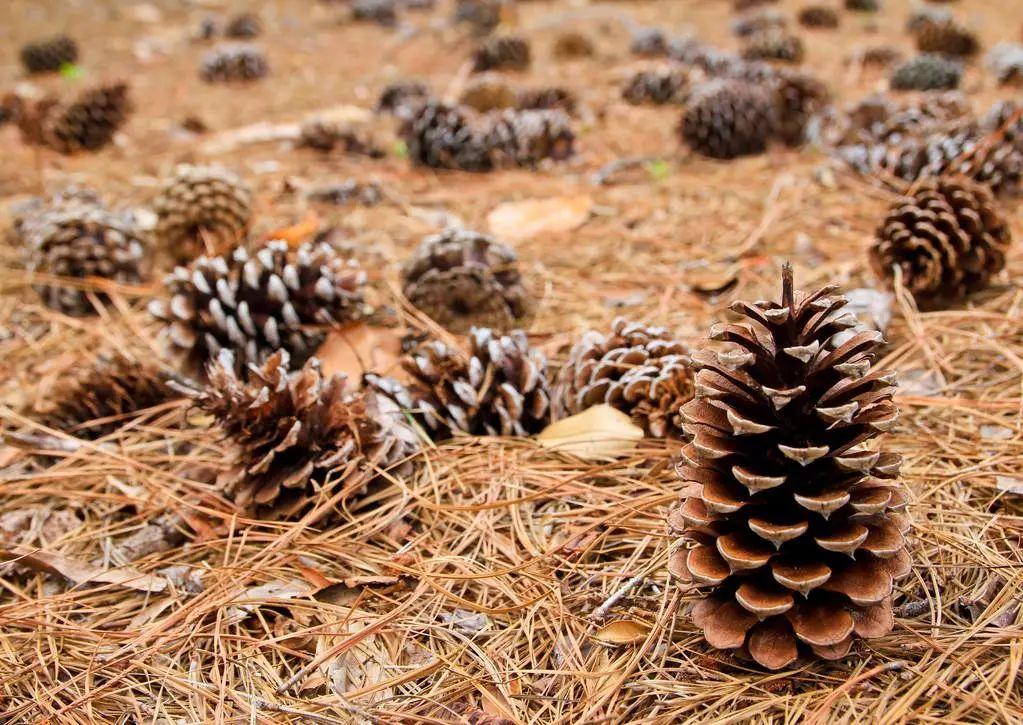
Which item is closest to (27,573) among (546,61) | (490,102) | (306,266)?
(306,266)

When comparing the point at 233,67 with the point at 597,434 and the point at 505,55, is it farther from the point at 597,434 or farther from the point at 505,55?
the point at 597,434

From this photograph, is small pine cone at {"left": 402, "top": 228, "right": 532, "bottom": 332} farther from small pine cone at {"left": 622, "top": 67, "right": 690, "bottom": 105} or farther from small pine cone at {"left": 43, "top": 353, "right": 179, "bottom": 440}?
small pine cone at {"left": 622, "top": 67, "right": 690, "bottom": 105}

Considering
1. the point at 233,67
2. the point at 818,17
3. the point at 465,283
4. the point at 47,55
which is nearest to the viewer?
the point at 465,283

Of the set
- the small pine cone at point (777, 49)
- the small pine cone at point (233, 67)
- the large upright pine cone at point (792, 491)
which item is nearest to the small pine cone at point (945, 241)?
the large upright pine cone at point (792, 491)

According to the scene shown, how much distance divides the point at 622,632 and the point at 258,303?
128 cm

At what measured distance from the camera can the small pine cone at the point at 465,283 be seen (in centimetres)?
216

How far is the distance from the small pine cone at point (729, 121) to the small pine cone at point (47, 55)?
192 inches

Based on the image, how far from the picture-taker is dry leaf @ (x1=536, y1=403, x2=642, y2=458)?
1648mm

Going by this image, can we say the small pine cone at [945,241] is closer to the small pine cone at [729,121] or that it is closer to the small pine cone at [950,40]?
the small pine cone at [729,121]

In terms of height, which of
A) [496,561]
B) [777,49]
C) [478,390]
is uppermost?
[777,49]

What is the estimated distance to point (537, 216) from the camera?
2.89 metres

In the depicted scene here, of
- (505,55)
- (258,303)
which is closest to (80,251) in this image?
(258,303)

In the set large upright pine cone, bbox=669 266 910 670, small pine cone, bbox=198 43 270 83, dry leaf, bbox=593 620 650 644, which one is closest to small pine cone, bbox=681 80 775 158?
Answer: large upright pine cone, bbox=669 266 910 670

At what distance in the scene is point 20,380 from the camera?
7.20ft
